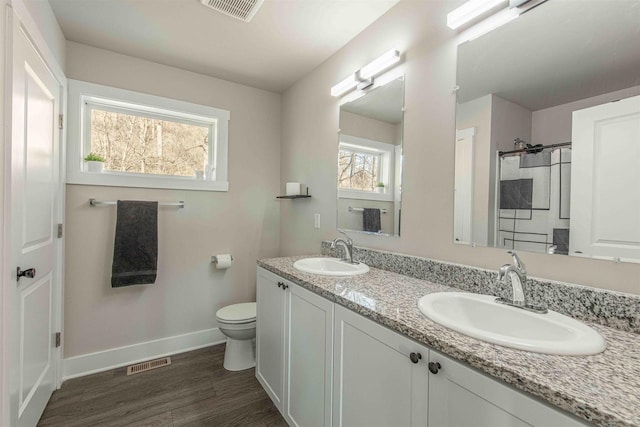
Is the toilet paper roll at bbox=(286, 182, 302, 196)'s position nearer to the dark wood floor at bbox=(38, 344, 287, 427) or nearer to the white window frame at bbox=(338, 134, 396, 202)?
the white window frame at bbox=(338, 134, 396, 202)

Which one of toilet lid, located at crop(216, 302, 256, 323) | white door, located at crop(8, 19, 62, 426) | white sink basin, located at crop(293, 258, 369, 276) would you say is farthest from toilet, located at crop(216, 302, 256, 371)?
white door, located at crop(8, 19, 62, 426)

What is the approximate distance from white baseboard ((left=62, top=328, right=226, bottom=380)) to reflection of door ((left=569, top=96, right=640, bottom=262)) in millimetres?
2627

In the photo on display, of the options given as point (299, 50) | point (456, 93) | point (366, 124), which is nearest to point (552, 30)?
point (456, 93)

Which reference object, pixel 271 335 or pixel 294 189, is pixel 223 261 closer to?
pixel 294 189

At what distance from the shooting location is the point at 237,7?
5.42 feet

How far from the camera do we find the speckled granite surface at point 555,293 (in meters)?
0.87

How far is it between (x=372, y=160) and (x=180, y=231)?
1.68 meters

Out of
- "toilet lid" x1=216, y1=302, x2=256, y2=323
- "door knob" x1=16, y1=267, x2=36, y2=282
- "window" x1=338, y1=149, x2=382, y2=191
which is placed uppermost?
"window" x1=338, y1=149, x2=382, y2=191

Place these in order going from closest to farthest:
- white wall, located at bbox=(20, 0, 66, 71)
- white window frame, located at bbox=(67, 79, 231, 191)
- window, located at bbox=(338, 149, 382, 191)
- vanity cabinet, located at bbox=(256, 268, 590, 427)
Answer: vanity cabinet, located at bbox=(256, 268, 590, 427), white wall, located at bbox=(20, 0, 66, 71), window, located at bbox=(338, 149, 382, 191), white window frame, located at bbox=(67, 79, 231, 191)

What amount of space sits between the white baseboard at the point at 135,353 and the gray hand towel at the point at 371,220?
172cm

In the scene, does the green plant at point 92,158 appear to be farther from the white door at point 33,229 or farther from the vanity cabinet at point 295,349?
the vanity cabinet at point 295,349

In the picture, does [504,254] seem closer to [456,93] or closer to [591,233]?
[591,233]

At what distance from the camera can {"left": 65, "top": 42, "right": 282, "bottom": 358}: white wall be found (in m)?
2.09

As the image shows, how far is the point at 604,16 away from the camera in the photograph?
38.3 inches
